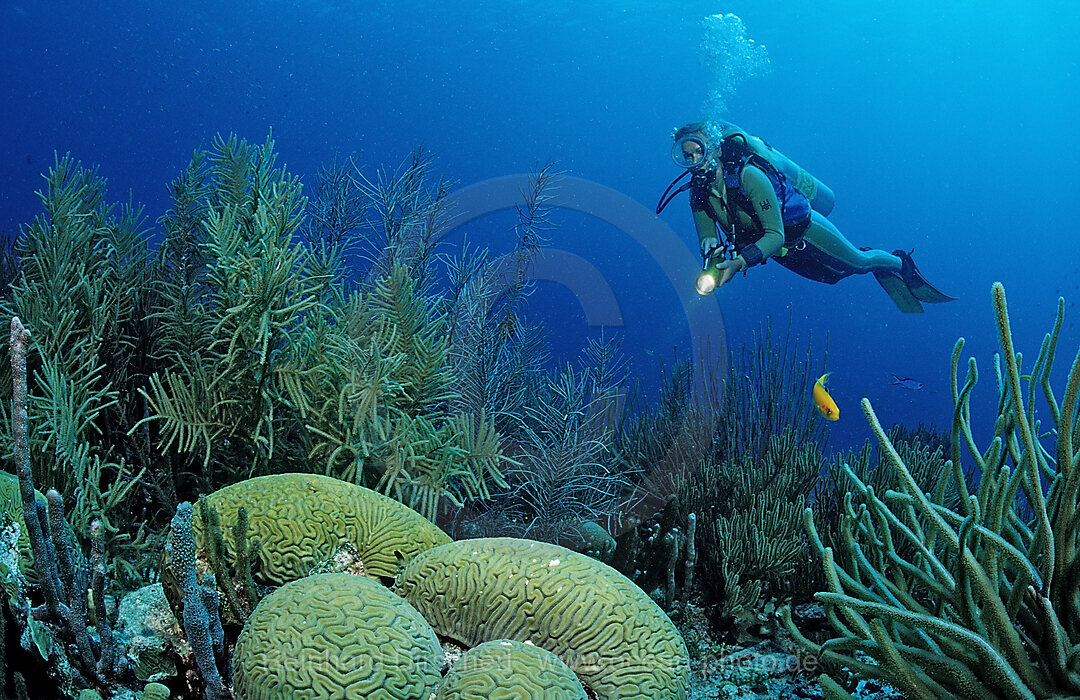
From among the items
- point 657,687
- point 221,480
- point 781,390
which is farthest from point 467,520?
point 781,390

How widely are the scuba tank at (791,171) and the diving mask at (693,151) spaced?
38 centimetres

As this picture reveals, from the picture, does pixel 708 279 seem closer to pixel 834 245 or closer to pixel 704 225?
pixel 704 225

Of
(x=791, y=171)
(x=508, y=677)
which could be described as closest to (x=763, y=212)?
(x=791, y=171)

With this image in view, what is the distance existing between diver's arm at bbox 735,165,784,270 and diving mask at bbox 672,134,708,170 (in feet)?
1.66

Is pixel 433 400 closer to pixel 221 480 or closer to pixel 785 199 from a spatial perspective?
pixel 221 480

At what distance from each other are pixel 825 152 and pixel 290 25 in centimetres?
4036

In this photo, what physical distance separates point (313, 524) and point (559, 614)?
1124 millimetres

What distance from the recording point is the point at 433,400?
155 inches

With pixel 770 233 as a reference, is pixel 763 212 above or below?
above

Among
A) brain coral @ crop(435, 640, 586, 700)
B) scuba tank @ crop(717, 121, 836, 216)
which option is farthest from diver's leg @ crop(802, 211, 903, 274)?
brain coral @ crop(435, 640, 586, 700)

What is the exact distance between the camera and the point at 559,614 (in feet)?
7.54

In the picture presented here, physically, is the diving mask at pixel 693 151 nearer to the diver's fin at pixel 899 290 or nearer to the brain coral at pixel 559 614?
the diver's fin at pixel 899 290

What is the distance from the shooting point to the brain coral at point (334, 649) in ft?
6.04

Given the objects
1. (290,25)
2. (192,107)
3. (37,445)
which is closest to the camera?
(37,445)
